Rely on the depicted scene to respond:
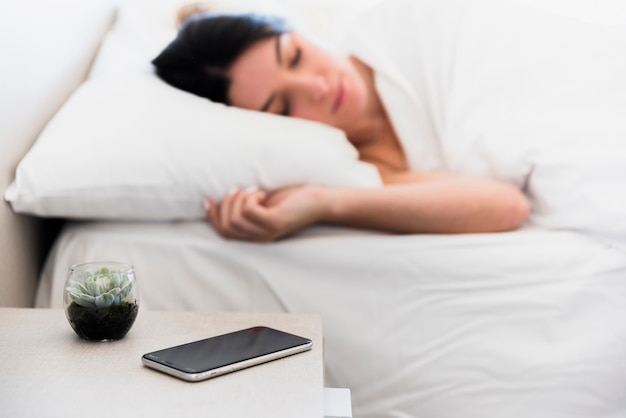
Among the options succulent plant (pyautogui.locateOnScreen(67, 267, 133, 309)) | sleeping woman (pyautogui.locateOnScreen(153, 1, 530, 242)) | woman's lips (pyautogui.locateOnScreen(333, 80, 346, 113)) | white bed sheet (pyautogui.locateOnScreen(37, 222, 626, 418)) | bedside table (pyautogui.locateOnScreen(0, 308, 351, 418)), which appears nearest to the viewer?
bedside table (pyautogui.locateOnScreen(0, 308, 351, 418))

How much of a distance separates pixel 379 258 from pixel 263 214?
189mm

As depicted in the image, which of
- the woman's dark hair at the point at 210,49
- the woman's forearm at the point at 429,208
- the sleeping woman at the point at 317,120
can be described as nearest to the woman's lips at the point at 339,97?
the sleeping woman at the point at 317,120

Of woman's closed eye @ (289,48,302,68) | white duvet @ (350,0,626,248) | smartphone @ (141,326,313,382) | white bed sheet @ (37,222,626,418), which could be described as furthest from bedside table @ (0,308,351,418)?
woman's closed eye @ (289,48,302,68)

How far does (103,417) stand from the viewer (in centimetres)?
64

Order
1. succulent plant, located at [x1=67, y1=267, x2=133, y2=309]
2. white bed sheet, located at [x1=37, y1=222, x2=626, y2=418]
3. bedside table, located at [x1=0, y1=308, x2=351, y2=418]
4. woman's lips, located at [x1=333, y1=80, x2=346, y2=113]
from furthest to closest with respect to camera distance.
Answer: woman's lips, located at [x1=333, y1=80, x2=346, y2=113] < white bed sheet, located at [x1=37, y1=222, x2=626, y2=418] < succulent plant, located at [x1=67, y1=267, x2=133, y2=309] < bedside table, located at [x1=0, y1=308, x2=351, y2=418]

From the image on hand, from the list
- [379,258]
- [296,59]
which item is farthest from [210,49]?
[379,258]

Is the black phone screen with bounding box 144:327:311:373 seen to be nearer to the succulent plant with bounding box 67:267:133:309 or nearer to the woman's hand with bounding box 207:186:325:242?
the succulent plant with bounding box 67:267:133:309

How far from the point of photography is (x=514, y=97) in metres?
1.39

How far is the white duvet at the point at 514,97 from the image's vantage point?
4.08 feet

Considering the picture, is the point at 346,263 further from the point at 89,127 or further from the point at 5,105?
the point at 5,105

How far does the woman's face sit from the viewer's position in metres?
1.44

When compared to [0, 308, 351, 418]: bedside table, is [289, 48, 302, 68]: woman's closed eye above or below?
above

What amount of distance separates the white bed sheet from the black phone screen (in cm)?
30

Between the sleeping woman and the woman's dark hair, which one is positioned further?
the woman's dark hair
